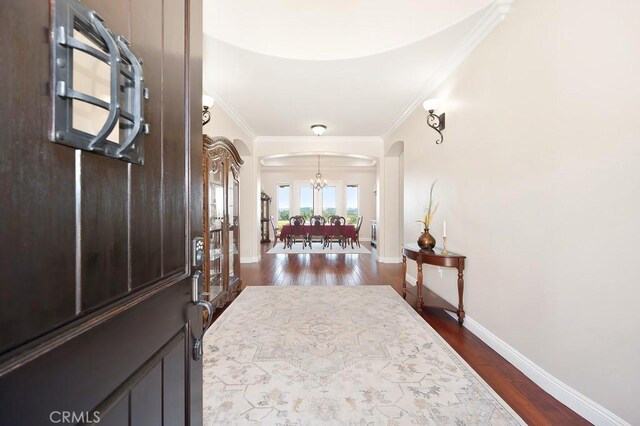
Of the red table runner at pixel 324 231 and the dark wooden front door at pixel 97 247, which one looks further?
the red table runner at pixel 324 231

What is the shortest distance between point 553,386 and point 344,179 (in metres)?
9.34

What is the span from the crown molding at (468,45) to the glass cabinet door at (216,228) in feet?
→ 9.23

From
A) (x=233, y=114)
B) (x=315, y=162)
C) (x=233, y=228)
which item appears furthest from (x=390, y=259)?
(x=315, y=162)

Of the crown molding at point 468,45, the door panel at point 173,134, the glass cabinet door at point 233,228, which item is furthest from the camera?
the glass cabinet door at point 233,228

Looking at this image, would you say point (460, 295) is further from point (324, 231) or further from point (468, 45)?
point (324, 231)

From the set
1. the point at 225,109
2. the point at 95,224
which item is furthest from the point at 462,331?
the point at 225,109

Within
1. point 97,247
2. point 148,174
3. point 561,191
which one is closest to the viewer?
point 97,247

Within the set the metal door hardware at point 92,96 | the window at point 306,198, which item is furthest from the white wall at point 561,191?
the window at point 306,198

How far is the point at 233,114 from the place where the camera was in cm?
458

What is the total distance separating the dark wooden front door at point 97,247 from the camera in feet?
1.28

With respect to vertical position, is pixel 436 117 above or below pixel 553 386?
above

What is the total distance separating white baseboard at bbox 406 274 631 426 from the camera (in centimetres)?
150

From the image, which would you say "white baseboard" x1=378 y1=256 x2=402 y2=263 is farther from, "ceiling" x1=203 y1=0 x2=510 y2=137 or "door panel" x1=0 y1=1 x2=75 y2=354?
"door panel" x1=0 y1=1 x2=75 y2=354

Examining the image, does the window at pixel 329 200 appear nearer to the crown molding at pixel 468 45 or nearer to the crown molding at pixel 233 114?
the crown molding at pixel 233 114
